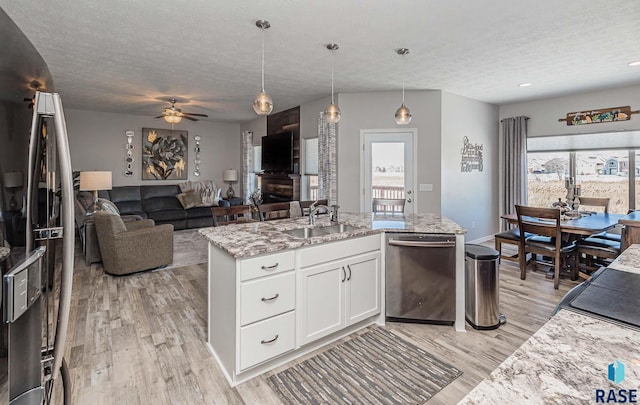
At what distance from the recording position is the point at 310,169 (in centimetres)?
620

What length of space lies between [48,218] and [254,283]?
3.97ft

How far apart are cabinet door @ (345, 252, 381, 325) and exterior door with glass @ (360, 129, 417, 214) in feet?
8.74

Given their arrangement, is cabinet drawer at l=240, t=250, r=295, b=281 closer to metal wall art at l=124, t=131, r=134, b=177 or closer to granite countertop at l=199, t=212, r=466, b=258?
granite countertop at l=199, t=212, r=466, b=258

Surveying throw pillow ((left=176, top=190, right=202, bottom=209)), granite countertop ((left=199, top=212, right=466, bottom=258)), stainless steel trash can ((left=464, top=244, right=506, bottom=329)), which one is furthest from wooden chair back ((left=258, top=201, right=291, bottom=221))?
throw pillow ((left=176, top=190, right=202, bottom=209))

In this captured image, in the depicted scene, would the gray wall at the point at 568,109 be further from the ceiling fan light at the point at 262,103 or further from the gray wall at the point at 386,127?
the ceiling fan light at the point at 262,103

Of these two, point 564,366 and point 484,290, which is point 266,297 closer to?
point 564,366

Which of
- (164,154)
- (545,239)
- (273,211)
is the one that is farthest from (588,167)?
(164,154)

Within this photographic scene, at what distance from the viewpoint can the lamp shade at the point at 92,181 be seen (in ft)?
17.6

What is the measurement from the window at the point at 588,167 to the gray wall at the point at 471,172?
68 cm

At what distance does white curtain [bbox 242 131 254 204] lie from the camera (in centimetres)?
808


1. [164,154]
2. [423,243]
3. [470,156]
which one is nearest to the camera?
[423,243]

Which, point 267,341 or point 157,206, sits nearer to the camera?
point 267,341

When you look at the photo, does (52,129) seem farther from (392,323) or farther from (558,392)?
(392,323)

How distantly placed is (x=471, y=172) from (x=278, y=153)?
148 inches
